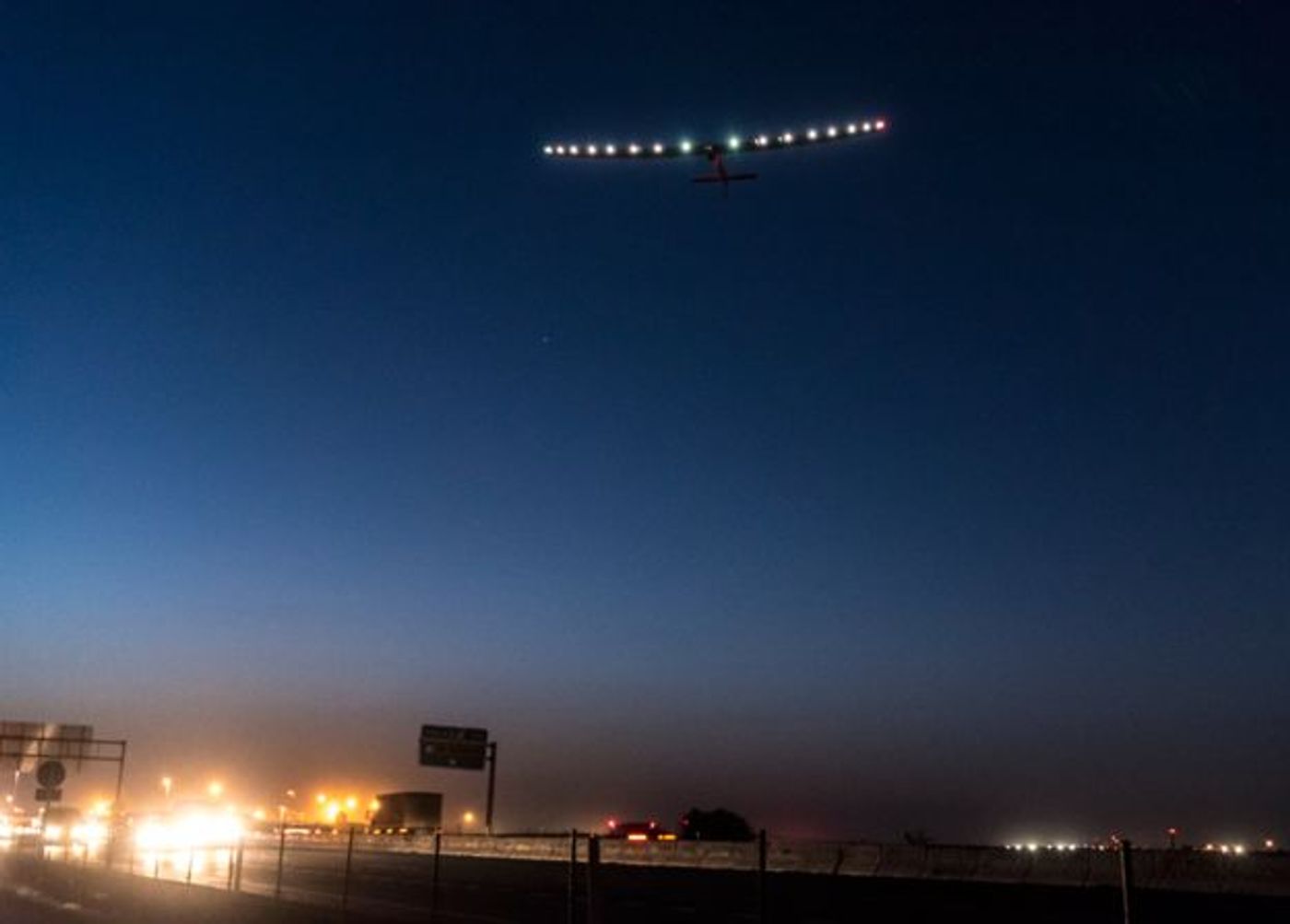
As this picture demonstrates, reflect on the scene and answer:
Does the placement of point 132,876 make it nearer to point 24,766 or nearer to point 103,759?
point 103,759

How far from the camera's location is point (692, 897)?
3309 cm

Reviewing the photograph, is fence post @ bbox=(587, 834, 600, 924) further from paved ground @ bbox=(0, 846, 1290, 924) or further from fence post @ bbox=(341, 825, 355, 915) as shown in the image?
fence post @ bbox=(341, 825, 355, 915)

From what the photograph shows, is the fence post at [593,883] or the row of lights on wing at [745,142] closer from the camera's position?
the fence post at [593,883]

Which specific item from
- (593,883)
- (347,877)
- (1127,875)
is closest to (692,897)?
(347,877)

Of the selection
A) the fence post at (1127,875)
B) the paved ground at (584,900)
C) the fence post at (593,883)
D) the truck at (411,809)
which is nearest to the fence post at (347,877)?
the paved ground at (584,900)

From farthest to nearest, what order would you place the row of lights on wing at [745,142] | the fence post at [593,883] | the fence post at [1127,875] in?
1. the row of lights on wing at [745,142]
2. the fence post at [593,883]
3. the fence post at [1127,875]

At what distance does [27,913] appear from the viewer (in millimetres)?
25500

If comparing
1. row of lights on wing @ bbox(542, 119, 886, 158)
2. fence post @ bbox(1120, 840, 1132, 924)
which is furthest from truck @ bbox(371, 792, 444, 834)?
fence post @ bbox(1120, 840, 1132, 924)

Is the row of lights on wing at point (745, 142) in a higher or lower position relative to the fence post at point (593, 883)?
higher

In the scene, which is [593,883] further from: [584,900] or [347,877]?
[584,900]

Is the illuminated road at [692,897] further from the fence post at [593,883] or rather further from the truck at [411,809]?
the truck at [411,809]

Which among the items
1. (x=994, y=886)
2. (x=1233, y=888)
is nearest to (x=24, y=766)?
(x=994, y=886)

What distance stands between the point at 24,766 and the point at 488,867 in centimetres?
2930

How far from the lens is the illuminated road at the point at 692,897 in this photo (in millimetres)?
26891
